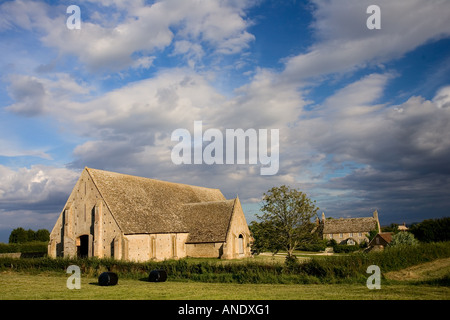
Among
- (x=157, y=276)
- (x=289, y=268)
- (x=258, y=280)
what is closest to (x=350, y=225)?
(x=289, y=268)

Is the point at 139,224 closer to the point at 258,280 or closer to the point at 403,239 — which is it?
the point at 258,280

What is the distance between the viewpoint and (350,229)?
84375 mm

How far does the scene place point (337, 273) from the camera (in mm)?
23344

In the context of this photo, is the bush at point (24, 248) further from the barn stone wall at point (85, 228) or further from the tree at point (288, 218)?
the tree at point (288, 218)

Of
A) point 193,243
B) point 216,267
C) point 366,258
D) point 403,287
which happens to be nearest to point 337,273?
point 366,258

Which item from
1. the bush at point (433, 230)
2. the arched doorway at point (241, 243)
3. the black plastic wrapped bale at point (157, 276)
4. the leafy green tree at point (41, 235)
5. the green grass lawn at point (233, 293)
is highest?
the bush at point (433, 230)

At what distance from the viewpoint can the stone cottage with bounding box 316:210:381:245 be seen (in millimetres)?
82644

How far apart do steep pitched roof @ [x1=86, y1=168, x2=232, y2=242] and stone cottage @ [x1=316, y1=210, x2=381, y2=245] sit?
41.6m

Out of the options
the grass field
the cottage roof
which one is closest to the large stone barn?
the grass field

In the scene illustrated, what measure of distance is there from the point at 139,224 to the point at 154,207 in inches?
221

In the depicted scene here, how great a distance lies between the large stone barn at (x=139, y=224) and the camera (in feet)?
132

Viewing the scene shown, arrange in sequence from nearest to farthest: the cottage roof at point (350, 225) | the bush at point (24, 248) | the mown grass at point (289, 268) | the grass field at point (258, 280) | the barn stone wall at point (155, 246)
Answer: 1. the grass field at point (258, 280)
2. the mown grass at point (289, 268)
3. the barn stone wall at point (155, 246)
4. the bush at point (24, 248)
5. the cottage roof at point (350, 225)

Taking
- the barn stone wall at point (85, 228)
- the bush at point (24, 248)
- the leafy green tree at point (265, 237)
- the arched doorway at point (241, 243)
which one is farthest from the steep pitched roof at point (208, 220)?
the bush at point (24, 248)

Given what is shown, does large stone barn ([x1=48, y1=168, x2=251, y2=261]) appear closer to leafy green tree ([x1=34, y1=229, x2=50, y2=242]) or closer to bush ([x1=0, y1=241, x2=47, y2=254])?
bush ([x1=0, y1=241, x2=47, y2=254])
